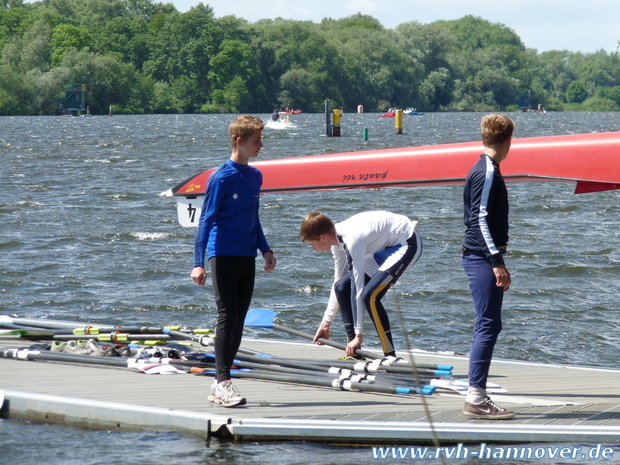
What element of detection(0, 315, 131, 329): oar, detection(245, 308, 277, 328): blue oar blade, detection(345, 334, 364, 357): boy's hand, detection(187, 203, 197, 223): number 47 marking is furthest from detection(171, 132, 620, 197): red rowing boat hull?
detection(345, 334, 364, 357): boy's hand

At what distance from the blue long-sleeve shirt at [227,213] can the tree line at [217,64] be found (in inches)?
3465

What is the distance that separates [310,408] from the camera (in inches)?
199

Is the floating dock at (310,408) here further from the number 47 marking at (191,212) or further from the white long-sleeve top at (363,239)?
the number 47 marking at (191,212)

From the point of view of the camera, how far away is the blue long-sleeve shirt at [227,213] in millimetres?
4852

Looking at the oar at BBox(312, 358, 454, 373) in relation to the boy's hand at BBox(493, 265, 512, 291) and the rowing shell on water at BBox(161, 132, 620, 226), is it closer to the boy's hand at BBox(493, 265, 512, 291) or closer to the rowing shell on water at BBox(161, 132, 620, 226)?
the boy's hand at BBox(493, 265, 512, 291)

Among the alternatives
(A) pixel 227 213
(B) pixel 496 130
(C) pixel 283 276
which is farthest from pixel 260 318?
(C) pixel 283 276

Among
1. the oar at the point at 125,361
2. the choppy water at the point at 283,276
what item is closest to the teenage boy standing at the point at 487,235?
the choppy water at the point at 283,276

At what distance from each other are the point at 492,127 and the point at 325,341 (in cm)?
240

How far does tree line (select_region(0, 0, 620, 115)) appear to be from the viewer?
97812mm

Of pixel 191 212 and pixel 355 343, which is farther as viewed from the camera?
pixel 191 212

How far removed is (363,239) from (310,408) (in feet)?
3.89

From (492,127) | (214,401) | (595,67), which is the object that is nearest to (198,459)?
(214,401)

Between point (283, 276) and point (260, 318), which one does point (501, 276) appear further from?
point (283, 276)

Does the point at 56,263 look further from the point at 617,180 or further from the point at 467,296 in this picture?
the point at 617,180
